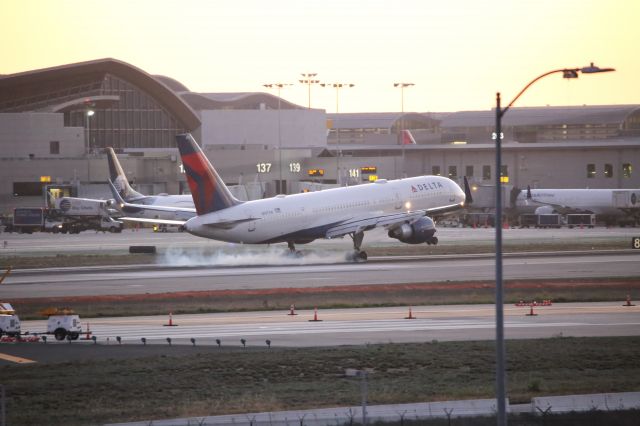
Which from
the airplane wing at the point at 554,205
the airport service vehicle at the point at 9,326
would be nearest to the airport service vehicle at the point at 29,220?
the airplane wing at the point at 554,205

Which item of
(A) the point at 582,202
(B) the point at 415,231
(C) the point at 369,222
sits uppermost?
(A) the point at 582,202

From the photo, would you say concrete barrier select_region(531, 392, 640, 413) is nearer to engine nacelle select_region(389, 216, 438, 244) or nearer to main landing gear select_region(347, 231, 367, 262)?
main landing gear select_region(347, 231, 367, 262)

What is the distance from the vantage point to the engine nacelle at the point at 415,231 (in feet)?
257

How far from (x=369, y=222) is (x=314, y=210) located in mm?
4164

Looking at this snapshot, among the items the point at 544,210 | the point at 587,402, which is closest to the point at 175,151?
the point at 544,210

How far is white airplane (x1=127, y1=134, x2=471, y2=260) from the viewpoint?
72.4 m

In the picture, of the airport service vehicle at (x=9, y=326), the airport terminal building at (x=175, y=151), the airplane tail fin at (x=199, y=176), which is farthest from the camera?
the airport terminal building at (x=175, y=151)

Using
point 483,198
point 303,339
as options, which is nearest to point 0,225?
point 483,198

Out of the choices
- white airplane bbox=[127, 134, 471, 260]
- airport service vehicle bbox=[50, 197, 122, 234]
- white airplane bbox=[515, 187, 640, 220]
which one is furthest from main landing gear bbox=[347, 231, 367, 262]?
white airplane bbox=[515, 187, 640, 220]

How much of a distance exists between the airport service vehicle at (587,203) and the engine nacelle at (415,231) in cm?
5784

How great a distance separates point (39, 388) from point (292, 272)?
3714 centimetres

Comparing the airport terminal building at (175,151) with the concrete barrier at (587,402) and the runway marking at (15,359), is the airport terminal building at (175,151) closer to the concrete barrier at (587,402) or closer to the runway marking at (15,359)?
the runway marking at (15,359)

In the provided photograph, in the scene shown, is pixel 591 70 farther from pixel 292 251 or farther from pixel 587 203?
pixel 587 203

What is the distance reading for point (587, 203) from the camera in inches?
5271
